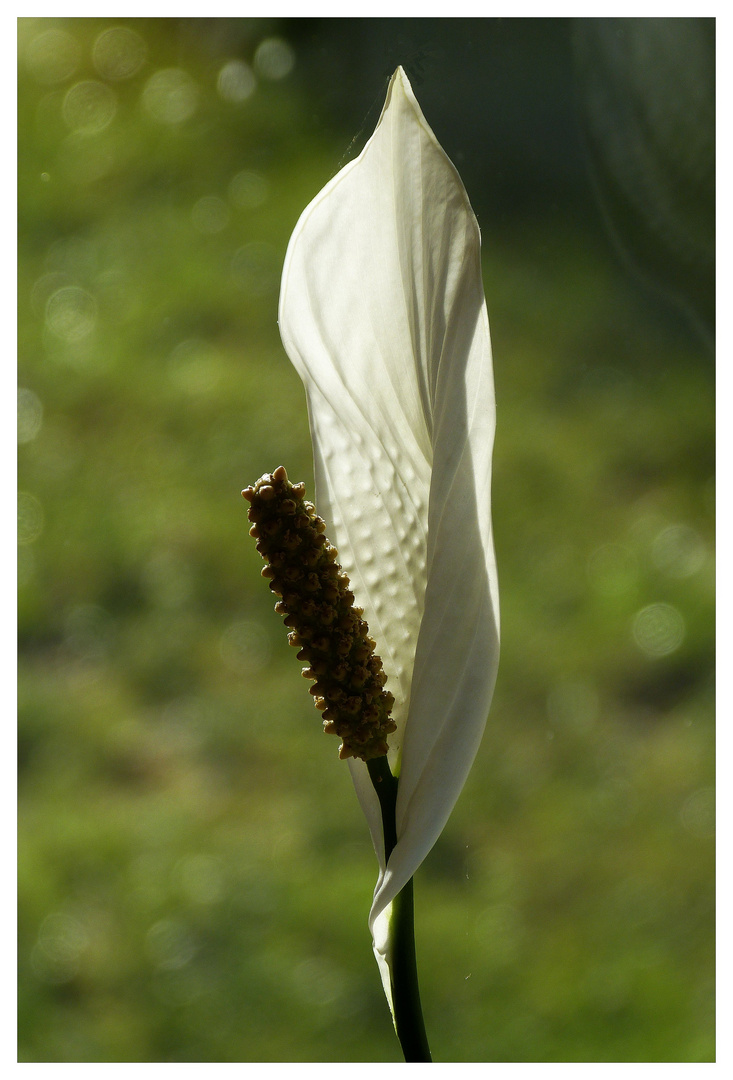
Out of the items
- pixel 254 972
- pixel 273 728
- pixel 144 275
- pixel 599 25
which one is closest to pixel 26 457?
pixel 144 275

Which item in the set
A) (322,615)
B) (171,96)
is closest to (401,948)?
(322,615)

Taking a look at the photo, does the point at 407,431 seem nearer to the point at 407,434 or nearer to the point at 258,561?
the point at 407,434

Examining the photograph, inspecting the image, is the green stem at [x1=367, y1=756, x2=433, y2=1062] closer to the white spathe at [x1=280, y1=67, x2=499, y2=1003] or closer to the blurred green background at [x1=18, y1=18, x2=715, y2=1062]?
the white spathe at [x1=280, y1=67, x2=499, y2=1003]

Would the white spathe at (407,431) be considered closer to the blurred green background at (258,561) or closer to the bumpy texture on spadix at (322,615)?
the bumpy texture on spadix at (322,615)

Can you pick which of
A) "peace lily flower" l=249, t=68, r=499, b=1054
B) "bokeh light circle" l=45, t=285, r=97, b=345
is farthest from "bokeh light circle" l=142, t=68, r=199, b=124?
"peace lily flower" l=249, t=68, r=499, b=1054

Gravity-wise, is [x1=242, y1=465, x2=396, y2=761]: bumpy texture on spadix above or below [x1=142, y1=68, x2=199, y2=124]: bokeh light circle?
below

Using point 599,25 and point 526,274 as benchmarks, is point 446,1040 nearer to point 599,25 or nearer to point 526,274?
point 526,274

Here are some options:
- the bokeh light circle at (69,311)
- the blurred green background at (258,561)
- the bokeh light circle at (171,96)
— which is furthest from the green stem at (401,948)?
the bokeh light circle at (69,311)
